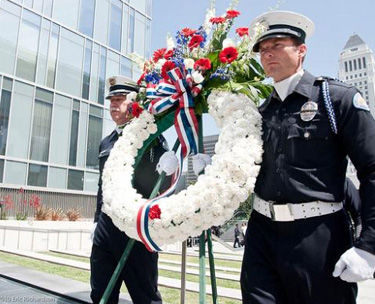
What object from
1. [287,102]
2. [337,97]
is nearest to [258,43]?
[287,102]

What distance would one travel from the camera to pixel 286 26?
6.63 ft

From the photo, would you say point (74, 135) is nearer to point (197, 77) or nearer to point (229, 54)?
point (197, 77)

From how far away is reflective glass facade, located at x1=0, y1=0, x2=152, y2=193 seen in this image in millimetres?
16219

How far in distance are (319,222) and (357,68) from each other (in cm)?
11788

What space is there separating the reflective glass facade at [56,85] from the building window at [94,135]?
0.06 metres

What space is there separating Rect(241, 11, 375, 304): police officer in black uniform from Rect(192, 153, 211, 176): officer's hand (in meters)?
0.72

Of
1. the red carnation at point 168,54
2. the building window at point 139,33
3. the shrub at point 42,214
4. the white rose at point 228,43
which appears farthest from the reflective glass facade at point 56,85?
the white rose at point 228,43

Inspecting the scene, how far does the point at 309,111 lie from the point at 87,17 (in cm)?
2074

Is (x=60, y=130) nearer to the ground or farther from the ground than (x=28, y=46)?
nearer to the ground

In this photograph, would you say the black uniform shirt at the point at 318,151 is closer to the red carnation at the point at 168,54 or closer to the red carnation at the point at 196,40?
the red carnation at the point at 196,40

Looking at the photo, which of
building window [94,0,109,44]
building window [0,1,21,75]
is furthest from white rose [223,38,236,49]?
building window [94,0,109,44]

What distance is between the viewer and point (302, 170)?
5.90 feet

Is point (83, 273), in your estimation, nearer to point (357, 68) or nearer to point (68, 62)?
point (68, 62)

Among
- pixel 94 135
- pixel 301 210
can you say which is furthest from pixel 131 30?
pixel 301 210
